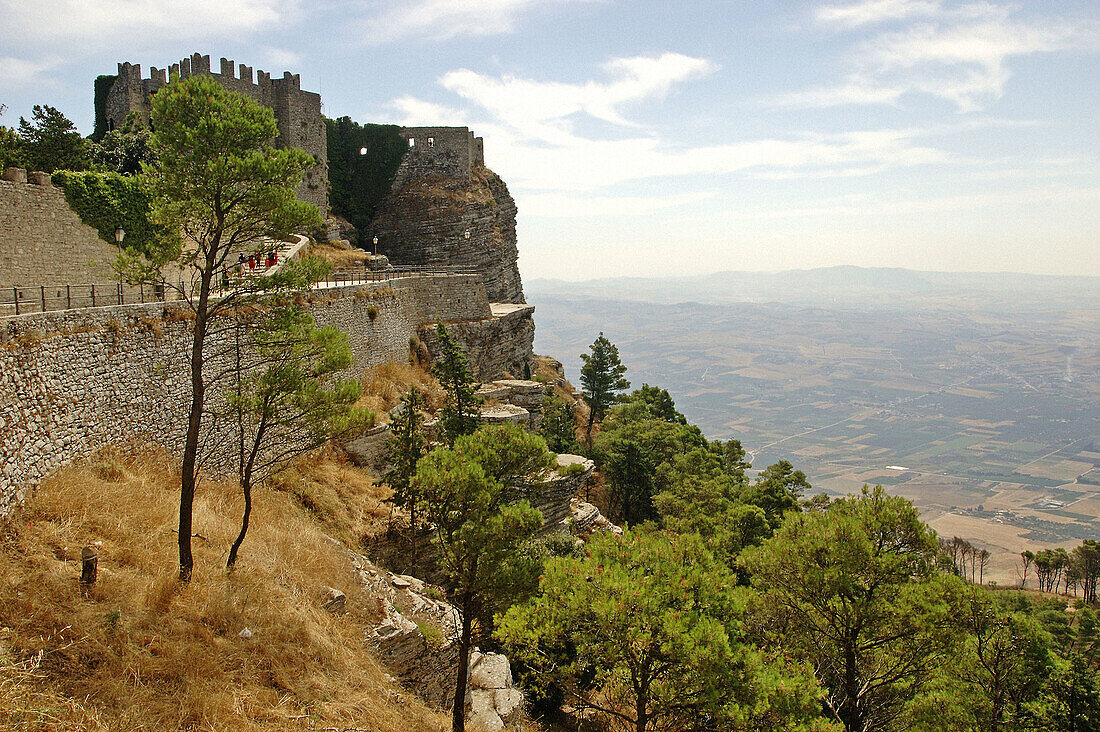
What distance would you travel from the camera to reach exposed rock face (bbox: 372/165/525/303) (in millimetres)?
49812

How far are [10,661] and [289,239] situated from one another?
7952 mm

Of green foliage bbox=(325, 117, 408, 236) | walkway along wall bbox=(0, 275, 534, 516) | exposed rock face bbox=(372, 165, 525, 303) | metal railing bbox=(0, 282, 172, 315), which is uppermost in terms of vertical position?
green foliage bbox=(325, 117, 408, 236)

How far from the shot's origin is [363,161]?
5234 centimetres

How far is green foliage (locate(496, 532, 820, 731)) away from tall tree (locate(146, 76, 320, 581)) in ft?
23.1

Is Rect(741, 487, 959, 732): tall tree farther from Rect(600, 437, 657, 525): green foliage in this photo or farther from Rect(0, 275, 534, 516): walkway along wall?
Rect(600, 437, 657, 525): green foliage

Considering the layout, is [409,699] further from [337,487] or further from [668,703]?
[337,487]

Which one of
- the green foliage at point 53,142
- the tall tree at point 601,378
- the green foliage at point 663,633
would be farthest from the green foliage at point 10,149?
the tall tree at point 601,378

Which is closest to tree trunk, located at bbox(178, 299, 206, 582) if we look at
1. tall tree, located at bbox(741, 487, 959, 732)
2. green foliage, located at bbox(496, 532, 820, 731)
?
green foliage, located at bbox(496, 532, 820, 731)

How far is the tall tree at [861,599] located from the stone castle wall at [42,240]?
19.2 meters

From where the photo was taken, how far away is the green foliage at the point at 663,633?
1130 centimetres

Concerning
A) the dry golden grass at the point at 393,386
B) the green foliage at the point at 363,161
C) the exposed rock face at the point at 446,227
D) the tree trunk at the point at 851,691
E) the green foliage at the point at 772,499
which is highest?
the green foliage at the point at 363,161

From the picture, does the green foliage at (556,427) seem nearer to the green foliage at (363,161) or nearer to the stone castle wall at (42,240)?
the stone castle wall at (42,240)

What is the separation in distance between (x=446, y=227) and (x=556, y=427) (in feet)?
70.4

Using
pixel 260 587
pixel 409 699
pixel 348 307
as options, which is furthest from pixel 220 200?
pixel 348 307
